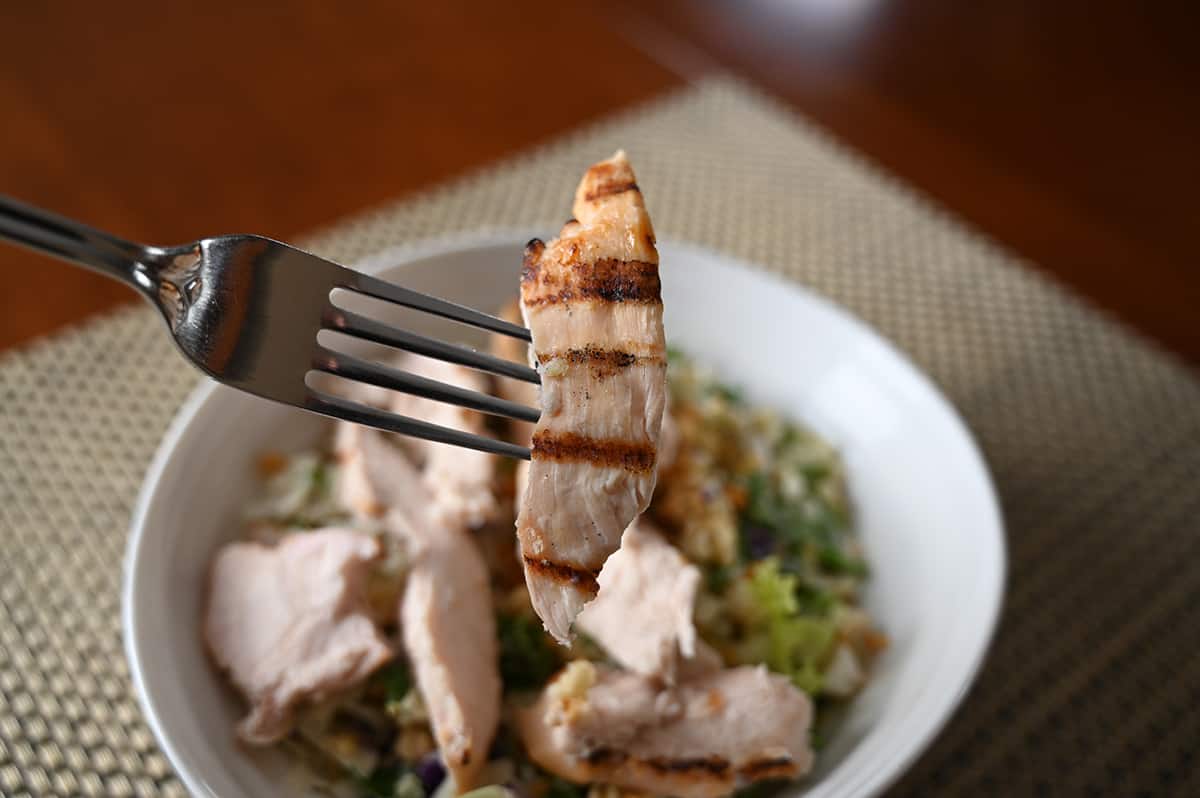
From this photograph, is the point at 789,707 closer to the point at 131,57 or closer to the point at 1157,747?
the point at 1157,747

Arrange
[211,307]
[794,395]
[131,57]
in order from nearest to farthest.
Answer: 1. [211,307]
2. [794,395]
3. [131,57]

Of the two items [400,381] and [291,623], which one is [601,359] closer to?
[400,381]

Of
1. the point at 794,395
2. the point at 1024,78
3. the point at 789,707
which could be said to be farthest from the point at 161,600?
the point at 1024,78

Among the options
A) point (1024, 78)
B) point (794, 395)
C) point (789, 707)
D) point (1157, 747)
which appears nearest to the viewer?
point (789, 707)

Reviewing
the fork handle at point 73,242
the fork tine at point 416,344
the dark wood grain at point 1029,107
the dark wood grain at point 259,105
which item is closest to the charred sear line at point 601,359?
the fork tine at point 416,344

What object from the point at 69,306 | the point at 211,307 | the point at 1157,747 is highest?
the point at 211,307

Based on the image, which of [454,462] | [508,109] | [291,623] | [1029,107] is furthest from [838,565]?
[1029,107]
